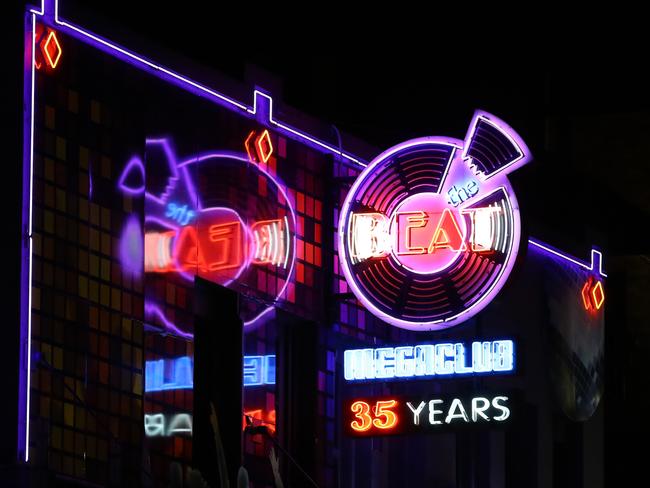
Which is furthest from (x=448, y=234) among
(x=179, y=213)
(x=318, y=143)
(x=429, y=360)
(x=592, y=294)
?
(x=592, y=294)

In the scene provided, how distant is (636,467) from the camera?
97.1ft

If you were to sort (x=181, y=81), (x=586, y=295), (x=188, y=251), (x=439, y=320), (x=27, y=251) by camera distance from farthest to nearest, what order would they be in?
(x=586, y=295) < (x=439, y=320) < (x=181, y=81) < (x=188, y=251) < (x=27, y=251)

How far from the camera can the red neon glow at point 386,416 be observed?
62.6 feet

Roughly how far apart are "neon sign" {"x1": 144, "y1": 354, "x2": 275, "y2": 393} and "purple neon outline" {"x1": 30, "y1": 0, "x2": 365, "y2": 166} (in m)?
2.78

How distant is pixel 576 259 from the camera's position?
83.9 feet

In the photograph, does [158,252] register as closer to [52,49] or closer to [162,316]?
[162,316]

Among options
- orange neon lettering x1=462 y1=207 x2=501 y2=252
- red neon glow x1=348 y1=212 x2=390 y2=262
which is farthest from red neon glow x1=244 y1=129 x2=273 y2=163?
orange neon lettering x1=462 y1=207 x2=501 y2=252

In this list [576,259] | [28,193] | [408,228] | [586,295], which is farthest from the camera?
[586,295]

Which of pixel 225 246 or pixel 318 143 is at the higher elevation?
pixel 318 143

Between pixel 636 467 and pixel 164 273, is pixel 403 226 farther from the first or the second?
pixel 636 467

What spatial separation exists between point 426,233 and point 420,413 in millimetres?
2109

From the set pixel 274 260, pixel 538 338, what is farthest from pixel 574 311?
pixel 274 260

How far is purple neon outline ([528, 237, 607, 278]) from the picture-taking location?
2441cm

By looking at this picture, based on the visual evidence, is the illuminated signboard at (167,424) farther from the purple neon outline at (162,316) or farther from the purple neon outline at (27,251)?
the purple neon outline at (27,251)
